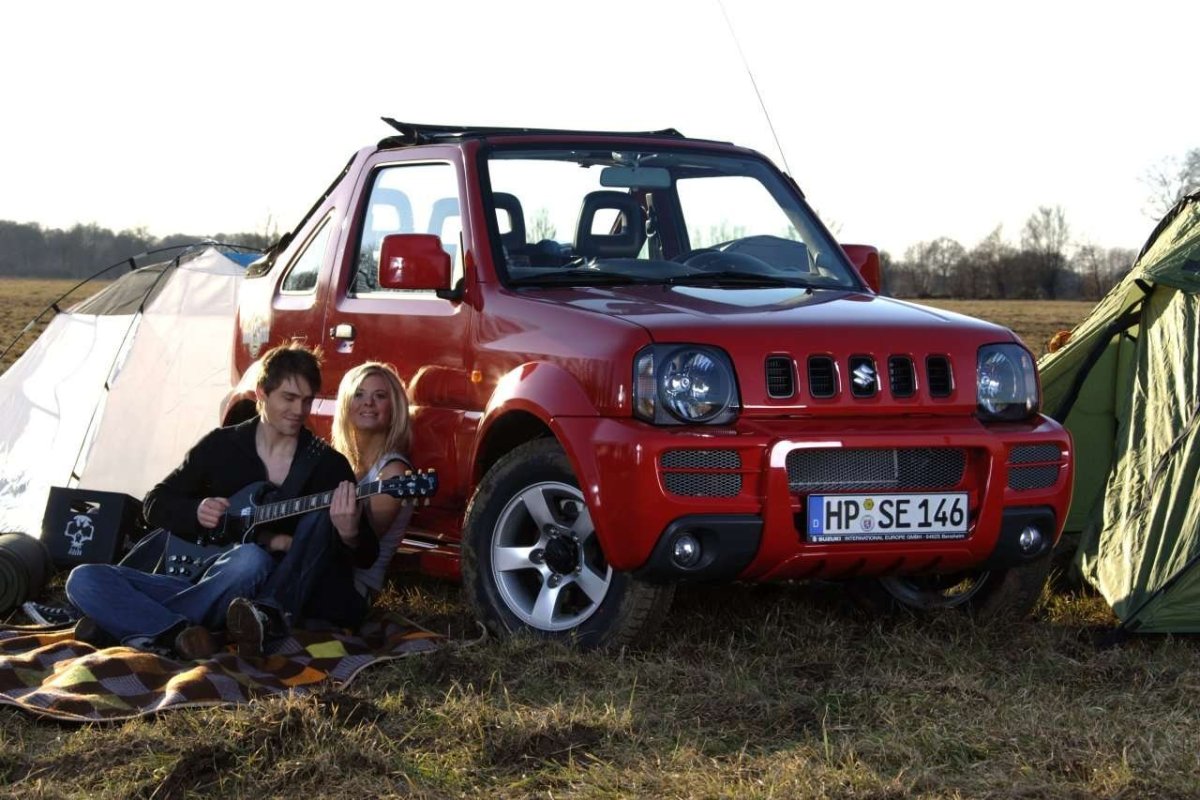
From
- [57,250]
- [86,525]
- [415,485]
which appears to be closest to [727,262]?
[415,485]

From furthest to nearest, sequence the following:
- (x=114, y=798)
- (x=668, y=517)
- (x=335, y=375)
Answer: (x=335, y=375) < (x=668, y=517) < (x=114, y=798)

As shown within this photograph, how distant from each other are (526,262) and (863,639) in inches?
70.7

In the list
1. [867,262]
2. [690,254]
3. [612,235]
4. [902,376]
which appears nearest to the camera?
[902,376]

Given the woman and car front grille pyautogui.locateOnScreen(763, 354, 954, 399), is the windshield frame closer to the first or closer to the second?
the woman

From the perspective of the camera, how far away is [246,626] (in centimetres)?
546

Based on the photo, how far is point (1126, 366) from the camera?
283 inches

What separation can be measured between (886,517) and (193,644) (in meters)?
2.26

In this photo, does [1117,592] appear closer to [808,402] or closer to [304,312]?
[808,402]

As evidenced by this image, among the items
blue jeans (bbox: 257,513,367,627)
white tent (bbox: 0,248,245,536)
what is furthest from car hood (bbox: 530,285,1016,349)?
white tent (bbox: 0,248,245,536)

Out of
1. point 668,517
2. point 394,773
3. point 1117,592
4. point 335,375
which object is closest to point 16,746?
point 394,773

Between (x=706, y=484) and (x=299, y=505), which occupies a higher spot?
(x=706, y=484)

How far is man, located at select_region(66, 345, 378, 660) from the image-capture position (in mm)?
5684

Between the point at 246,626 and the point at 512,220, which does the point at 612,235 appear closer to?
the point at 512,220

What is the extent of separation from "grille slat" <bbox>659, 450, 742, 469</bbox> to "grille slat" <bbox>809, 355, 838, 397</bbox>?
388 millimetres
